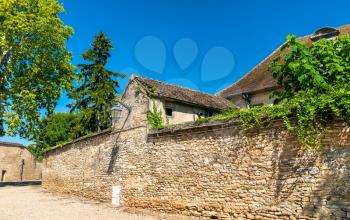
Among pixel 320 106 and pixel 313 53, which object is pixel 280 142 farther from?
pixel 313 53

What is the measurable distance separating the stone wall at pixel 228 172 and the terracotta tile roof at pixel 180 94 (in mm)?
1909

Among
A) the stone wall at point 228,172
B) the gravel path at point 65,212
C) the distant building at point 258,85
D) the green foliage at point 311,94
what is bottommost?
the gravel path at point 65,212

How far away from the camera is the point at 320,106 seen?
24.3 ft

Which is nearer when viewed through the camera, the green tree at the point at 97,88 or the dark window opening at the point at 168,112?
the dark window opening at the point at 168,112

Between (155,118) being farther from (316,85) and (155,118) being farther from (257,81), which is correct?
(257,81)

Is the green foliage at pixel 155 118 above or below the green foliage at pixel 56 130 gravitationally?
below

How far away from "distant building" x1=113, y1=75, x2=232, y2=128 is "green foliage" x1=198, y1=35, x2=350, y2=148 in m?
4.19

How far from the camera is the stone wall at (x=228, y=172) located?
7.36 m

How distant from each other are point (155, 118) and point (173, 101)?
189cm

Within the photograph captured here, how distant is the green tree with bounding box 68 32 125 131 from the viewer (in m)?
25.2

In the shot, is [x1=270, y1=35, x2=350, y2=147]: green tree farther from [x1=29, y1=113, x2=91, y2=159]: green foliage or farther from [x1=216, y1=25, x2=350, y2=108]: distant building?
[x1=29, y1=113, x2=91, y2=159]: green foliage

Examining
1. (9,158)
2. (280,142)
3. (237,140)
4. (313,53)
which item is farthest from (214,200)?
(9,158)

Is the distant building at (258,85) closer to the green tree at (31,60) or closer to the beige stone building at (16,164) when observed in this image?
the green tree at (31,60)

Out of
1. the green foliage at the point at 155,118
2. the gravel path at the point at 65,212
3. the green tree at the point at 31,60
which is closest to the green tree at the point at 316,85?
the green foliage at the point at 155,118
